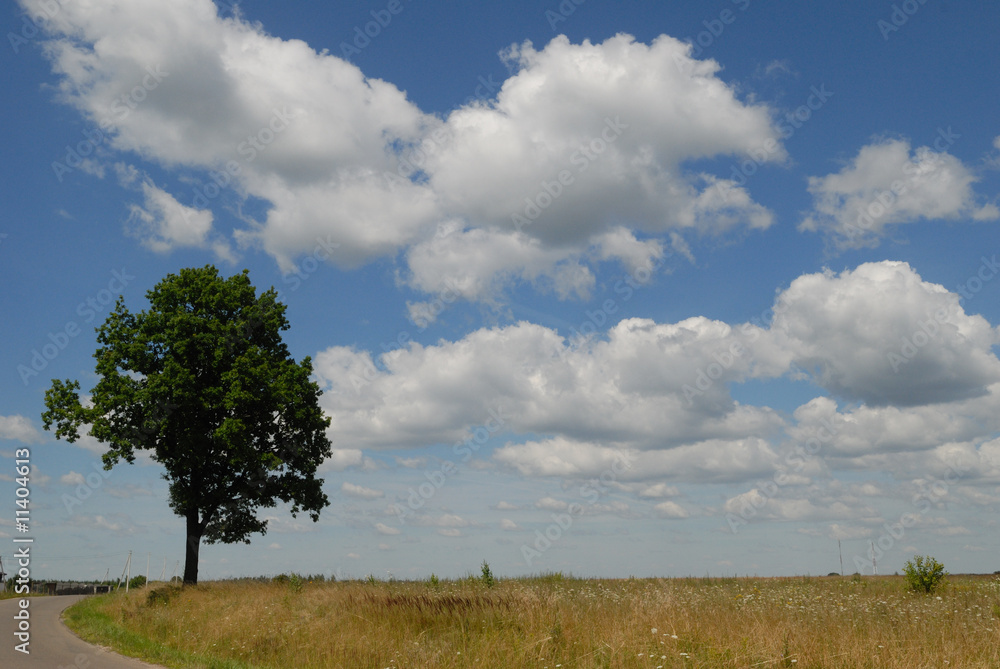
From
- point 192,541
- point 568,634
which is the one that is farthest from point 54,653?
point 192,541

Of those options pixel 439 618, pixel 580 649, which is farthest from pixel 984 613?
pixel 439 618

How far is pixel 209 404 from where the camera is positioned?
2928 centimetres

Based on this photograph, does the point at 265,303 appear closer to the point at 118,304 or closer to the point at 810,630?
the point at 118,304

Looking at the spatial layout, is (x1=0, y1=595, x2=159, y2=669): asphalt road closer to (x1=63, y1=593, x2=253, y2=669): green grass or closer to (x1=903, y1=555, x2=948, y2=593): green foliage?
(x1=63, y1=593, x2=253, y2=669): green grass

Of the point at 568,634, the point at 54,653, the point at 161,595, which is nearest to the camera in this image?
the point at 568,634

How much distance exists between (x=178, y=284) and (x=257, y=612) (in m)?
18.7

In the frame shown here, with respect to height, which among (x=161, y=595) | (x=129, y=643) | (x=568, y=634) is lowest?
(x=129, y=643)

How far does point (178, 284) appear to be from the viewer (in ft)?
104

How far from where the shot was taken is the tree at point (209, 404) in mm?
28984

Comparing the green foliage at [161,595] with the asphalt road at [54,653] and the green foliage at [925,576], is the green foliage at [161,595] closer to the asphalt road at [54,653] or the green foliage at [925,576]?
the asphalt road at [54,653]

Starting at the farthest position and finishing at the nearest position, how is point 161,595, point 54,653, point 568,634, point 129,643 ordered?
point 161,595, point 129,643, point 54,653, point 568,634

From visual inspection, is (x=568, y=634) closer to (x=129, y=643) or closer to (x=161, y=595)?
(x=129, y=643)

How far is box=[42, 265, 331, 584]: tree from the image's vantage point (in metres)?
29.0

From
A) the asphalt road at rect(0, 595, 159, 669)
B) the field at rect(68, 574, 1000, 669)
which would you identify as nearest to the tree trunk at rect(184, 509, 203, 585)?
the asphalt road at rect(0, 595, 159, 669)
